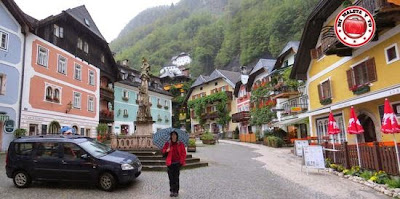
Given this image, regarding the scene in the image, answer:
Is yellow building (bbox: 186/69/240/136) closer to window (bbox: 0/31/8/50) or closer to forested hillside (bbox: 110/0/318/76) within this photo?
forested hillside (bbox: 110/0/318/76)

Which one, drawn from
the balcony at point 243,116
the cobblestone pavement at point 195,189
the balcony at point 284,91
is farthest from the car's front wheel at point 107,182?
the balcony at point 243,116

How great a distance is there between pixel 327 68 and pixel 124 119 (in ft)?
91.7

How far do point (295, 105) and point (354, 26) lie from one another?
53.8 feet

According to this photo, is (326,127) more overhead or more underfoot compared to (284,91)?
more underfoot

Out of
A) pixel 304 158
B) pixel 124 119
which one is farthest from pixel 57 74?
pixel 304 158

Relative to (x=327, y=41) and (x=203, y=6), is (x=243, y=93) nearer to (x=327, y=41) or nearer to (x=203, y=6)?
(x=327, y=41)

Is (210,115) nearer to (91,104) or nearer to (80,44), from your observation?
(91,104)

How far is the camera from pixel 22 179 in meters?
9.48

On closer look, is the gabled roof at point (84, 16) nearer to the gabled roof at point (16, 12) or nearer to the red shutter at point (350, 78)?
the gabled roof at point (16, 12)

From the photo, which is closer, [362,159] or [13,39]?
[362,159]

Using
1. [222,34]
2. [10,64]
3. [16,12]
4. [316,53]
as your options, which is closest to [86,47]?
[16,12]

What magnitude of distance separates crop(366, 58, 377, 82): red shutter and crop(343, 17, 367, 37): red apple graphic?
3.58 meters

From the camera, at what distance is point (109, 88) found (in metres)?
34.4

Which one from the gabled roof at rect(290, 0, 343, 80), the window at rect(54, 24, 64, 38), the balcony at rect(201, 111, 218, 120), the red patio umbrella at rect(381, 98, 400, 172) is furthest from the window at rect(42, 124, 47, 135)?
the balcony at rect(201, 111, 218, 120)
